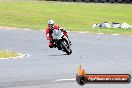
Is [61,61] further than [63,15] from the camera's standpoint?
No

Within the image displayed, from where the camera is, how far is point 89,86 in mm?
12719

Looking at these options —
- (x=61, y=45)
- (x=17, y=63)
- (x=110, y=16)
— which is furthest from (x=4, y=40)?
(x=110, y=16)

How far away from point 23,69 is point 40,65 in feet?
5.49

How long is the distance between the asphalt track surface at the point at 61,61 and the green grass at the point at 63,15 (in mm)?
12123

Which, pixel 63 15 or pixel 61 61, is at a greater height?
pixel 61 61

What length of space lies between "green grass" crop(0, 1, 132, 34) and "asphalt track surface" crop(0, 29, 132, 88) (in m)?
12.1

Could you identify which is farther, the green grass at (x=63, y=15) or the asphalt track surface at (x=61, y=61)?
the green grass at (x=63, y=15)

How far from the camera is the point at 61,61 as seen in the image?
2052 cm

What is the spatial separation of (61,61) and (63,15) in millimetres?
38876

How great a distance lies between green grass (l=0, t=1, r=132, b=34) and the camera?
167 ft

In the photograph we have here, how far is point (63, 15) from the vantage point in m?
59.2

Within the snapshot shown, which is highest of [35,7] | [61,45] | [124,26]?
[61,45]

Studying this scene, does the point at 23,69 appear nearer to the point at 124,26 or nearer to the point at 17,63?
the point at 17,63

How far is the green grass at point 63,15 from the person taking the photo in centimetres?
5088
